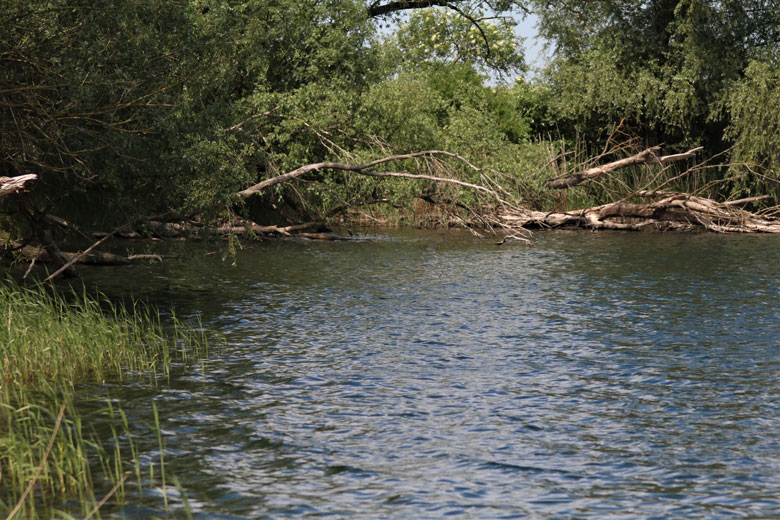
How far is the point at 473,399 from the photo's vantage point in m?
12.9

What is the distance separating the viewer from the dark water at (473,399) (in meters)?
9.08

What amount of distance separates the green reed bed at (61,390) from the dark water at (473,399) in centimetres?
63

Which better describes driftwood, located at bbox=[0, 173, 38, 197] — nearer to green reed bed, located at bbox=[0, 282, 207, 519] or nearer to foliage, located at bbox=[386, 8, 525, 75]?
green reed bed, located at bbox=[0, 282, 207, 519]

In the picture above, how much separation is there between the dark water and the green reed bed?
0.63 meters

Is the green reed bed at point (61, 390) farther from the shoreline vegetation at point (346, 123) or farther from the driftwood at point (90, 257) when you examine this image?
the driftwood at point (90, 257)

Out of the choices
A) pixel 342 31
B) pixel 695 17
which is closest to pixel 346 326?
pixel 342 31

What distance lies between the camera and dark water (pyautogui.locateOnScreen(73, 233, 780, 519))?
9078 millimetres

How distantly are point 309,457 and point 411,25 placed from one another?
78.9 meters

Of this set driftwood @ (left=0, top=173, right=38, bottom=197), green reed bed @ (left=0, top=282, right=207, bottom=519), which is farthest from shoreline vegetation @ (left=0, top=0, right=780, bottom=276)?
green reed bed @ (left=0, top=282, right=207, bottom=519)

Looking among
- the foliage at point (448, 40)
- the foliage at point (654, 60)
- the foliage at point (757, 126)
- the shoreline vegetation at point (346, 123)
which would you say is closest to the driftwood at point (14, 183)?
the shoreline vegetation at point (346, 123)

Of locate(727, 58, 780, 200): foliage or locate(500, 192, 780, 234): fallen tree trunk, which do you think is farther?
locate(727, 58, 780, 200): foliage

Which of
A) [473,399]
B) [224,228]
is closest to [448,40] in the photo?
[224,228]

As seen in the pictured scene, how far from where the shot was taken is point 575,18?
50625mm

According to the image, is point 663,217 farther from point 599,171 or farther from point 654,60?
point 654,60
